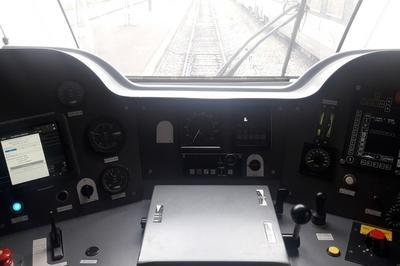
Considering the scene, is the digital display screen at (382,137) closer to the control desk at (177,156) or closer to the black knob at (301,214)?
the control desk at (177,156)

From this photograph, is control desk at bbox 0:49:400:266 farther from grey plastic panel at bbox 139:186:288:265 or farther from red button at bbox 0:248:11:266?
grey plastic panel at bbox 139:186:288:265

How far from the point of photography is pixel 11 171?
1.34m

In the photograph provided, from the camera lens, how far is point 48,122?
54.7 inches

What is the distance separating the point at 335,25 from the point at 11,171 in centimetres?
177

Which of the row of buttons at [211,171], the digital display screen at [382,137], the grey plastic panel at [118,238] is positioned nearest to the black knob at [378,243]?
the grey plastic panel at [118,238]

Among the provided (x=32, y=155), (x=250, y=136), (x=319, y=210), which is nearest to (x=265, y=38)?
(x=250, y=136)

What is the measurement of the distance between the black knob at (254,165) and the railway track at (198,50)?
0.58 m

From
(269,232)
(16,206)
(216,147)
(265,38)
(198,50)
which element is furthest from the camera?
(198,50)

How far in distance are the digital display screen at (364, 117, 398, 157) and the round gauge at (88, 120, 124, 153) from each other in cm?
113

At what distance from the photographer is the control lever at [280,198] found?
1515 mm

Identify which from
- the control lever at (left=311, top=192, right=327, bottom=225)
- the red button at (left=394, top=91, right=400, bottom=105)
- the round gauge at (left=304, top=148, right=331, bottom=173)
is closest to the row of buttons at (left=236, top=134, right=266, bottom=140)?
the round gauge at (left=304, top=148, right=331, bottom=173)

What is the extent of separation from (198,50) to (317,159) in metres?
0.95

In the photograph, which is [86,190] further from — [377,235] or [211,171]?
[377,235]

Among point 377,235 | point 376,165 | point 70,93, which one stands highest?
point 70,93
